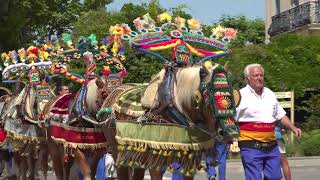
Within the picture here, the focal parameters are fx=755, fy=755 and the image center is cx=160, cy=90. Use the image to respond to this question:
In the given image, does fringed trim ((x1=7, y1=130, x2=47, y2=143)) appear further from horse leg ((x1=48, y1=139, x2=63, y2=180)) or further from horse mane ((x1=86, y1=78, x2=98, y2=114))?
horse mane ((x1=86, y1=78, x2=98, y2=114))

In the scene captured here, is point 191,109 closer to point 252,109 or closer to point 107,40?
point 252,109

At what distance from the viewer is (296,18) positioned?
33.5 meters

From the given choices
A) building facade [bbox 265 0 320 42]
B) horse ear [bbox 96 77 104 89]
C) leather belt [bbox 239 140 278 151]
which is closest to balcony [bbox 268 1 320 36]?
building facade [bbox 265 0 320 42]

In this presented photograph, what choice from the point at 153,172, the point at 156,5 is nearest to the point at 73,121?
the point at 153,172

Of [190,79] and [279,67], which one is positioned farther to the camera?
[279,67]

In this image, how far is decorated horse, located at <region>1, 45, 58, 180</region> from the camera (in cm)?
1327

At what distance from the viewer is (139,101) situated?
927cm

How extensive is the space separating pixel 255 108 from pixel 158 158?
1405mm

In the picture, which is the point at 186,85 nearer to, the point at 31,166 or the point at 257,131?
the point at 257,131

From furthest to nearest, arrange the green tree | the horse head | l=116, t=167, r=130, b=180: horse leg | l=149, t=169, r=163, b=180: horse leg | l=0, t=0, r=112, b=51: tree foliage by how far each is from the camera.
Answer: the green tree, l=0, t=0, r=112, b=51: tree foliage, l=116, t=167, r=130, b=180: horse leg, l=149, t=169, r=163, b=180: horse leg, the horse head

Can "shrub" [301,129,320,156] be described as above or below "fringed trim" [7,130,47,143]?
below

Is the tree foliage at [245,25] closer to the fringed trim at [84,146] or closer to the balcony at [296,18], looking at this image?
the balcony at [296,18]

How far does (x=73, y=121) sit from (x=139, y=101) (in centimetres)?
193

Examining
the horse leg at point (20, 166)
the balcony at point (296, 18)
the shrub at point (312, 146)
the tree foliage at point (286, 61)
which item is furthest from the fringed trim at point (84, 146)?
Result: the balcony at point (296, 18)
